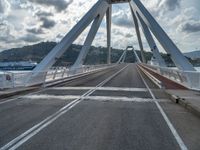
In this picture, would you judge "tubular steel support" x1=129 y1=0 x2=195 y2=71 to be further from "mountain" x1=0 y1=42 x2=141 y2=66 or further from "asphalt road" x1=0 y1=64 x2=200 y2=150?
"mountain" x1=0 y1=42 x2=141 y2=66

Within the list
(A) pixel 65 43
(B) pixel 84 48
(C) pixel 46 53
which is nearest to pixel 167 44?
(A) pixel 65 43

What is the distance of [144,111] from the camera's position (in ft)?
35.6

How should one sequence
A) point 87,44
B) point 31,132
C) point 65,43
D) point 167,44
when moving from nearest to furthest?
point 31,132 < point 167,44 < point 65,43 < point 87,44

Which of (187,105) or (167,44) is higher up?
(167,44)

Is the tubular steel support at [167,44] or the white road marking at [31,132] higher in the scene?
the tubular steel support at [167,44]

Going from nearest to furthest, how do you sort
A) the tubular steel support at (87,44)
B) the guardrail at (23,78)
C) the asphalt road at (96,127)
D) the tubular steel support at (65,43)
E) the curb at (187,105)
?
the asphalt road at (96,127)
the curb at (187,105)
the guardrail at (23,78)
the tubular steel support at (65,43)
the tubular steel support at (87,44)

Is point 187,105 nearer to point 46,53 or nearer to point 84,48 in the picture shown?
point 84,48

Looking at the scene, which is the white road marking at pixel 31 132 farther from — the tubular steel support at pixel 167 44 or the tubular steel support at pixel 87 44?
the tubular steel support at pixel 87 44

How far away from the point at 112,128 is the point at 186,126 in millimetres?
2161

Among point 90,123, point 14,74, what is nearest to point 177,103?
point 90,123

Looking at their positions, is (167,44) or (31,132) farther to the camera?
(167,44)

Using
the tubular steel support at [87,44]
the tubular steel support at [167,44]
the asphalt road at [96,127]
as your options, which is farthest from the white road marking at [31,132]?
the tubular steel support at [87,44]

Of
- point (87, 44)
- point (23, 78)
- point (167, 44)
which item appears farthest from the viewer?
point (87, 44)

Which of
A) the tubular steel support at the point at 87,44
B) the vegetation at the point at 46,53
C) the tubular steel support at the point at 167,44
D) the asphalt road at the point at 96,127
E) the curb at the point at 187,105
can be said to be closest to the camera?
the asphalt road at the point at 96,127
